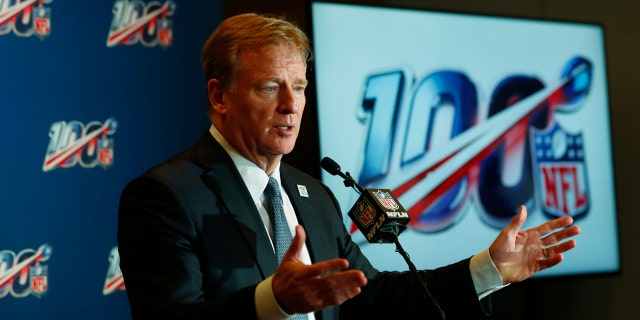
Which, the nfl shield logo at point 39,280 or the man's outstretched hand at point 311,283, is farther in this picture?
the nfl shield logo at point 39,280

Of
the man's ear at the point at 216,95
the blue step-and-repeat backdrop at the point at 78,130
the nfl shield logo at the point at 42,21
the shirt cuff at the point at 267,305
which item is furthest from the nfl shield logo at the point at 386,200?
the nfl shield logo at the point at 42,21

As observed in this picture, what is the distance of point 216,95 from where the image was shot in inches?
94.3

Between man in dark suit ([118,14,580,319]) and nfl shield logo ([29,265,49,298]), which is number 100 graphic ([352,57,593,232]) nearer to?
man in dark suit ([118,14,580,319])

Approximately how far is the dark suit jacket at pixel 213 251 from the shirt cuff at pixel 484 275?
22mm

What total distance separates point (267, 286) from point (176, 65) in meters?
1.97

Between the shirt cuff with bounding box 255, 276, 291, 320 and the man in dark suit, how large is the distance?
0.03 meters

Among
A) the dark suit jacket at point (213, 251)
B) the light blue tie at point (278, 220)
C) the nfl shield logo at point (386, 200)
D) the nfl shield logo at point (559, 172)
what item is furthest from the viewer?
the nfl shield logo at point (559, 172)

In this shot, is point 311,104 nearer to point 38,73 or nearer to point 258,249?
point 38,73

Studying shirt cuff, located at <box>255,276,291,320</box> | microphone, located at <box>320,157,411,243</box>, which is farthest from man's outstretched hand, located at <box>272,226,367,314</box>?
microphone, located at <box>320,157,411,243</box>

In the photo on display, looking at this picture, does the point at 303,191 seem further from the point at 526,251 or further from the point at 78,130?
the point at 78,130

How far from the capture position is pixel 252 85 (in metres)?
2.31

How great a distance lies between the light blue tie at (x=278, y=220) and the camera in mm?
2260

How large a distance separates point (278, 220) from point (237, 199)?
128 millimetres

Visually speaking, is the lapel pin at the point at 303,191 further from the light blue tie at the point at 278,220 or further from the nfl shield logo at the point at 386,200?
the nfl shield logo at the point at 386,200
